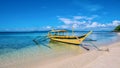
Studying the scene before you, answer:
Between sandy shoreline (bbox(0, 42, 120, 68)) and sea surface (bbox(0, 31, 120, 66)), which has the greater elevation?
sandy shoreline (bbox(0, 42, 120, 68))

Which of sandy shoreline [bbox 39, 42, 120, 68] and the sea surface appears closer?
sandy shoreline [bbox 39, 42, 120, 68]

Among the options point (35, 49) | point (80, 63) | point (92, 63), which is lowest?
point (35, 49)

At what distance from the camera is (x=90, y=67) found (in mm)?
7395

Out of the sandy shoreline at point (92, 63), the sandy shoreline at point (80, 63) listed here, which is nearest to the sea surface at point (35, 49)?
the sandy shoreline at point (80, 63)

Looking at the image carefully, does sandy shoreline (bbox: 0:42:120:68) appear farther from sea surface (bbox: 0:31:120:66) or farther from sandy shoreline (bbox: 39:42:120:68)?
sea surface (bbox: 0:31:120:66)

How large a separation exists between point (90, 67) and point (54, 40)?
62.7 ft

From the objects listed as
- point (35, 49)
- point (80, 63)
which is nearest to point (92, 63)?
point (80, 63)

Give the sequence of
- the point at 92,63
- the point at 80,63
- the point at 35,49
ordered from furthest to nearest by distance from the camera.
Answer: the point at 35,49 → the point at 80,63 → the point at 92,63

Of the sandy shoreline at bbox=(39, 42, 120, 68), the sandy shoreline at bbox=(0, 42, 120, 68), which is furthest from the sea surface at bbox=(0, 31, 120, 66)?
the sandy shoreline at bbox=(39, 42, 120, 68)

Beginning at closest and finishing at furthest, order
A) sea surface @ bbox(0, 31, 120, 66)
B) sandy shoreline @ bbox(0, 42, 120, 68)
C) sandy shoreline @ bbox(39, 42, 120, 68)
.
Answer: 1. sandy shoreline @ bbox(39, 42, 120, 68)
2. sandy shoreline @ bbox(0, 42, 120, 68)
3. sea surface @ bbox(0, 31, 120, 66)

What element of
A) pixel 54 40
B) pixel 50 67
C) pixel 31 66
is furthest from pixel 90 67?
pixel 54 40

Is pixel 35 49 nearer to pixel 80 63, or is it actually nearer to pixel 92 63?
pixel 80 63

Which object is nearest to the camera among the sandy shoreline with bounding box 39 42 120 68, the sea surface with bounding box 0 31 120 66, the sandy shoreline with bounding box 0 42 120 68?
the sandy shoreline with bounding box 39 42 120 68

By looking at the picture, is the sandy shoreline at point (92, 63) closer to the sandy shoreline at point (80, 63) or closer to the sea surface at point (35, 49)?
the sandy shoreline at point (80, 63)
